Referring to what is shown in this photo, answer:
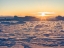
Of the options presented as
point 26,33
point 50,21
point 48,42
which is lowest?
point 48,42

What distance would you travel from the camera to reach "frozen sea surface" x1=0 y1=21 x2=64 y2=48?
248 centimetres

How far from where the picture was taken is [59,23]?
2.56 meters

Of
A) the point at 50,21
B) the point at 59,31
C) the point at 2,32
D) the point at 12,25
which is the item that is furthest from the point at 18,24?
Answer: the point at 59,31

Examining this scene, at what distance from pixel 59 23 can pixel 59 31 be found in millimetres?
137

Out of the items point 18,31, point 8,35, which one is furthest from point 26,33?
point 8,35

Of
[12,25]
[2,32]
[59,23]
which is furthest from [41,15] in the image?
[2,32]

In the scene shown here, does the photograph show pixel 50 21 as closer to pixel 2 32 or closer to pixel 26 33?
pixel 26 33

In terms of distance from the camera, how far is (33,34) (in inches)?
→ 96.9

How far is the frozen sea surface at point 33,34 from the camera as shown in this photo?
2.48m

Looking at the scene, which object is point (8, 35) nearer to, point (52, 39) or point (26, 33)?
point (26, 33)

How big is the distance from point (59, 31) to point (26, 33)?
1.78 feet

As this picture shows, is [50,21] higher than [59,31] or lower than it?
higher

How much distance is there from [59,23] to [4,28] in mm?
914

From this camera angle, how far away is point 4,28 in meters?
2.53
